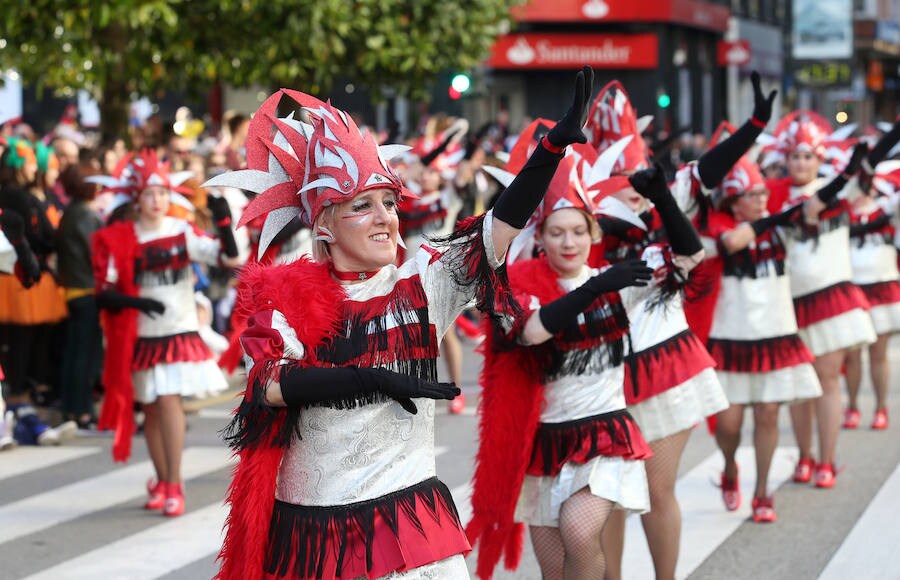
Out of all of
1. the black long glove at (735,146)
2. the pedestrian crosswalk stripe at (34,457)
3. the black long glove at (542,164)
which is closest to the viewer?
the black long glove at (542,164)

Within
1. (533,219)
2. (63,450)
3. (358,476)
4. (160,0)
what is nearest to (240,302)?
(358,476)

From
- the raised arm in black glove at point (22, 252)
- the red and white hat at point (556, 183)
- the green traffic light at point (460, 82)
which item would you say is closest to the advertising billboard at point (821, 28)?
the green traffic light at point (460, 82)

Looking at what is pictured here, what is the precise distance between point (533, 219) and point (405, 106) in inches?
1144

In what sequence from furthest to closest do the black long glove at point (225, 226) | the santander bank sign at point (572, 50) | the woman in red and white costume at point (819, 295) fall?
1. the santander bank sign at point (572, 50)
2. the woman in red and white costume at point (819, 295)
3. the black long glove at point (225, 226)

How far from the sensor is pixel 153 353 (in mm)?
8406

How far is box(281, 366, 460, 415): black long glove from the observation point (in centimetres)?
395

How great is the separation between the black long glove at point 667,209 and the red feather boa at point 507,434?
0.46 metres

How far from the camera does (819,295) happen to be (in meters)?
9.01

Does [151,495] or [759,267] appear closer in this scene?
[759,267]

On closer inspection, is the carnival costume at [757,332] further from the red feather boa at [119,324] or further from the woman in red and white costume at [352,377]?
the woman in red and white costume at [352,377]

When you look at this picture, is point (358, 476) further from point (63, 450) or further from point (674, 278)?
point (63, 450)

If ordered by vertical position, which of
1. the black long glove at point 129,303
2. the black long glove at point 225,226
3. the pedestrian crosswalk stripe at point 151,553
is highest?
the black long glove at point 225,226

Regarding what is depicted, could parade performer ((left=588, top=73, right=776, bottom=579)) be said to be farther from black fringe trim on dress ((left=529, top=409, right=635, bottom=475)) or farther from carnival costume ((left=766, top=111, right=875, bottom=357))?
carnival costume ((left=766, top=111, right=875, bottom=357))

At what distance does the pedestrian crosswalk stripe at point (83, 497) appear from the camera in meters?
8.30
